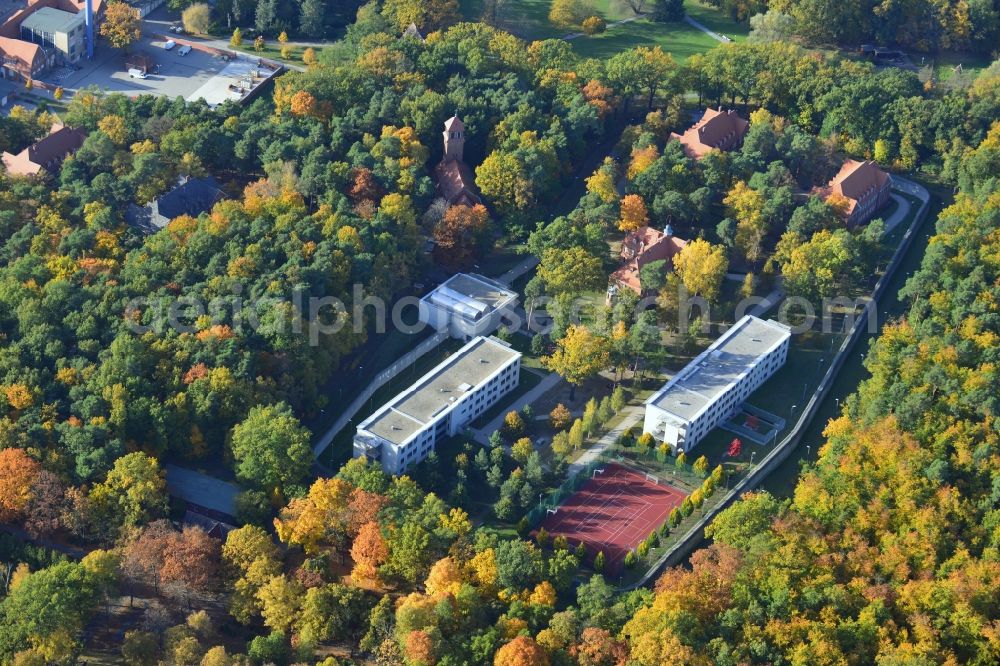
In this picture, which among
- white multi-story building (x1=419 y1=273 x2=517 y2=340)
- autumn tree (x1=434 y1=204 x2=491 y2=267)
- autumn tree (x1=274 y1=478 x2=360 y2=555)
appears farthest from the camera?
autumn tree (x1=434 y1=204 x2=491 y2=267)

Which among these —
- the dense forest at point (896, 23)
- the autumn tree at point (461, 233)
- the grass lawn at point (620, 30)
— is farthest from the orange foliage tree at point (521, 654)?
the dense forest at point (896, 23)

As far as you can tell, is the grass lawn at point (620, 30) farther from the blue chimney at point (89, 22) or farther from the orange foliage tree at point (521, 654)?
the orange foliage tree at point (521, 654)

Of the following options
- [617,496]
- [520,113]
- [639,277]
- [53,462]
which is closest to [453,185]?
[520,113]

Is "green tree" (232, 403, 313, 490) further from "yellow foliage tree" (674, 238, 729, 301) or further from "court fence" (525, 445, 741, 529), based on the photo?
"yellow foliage tree" (674, 238, 729, 301)

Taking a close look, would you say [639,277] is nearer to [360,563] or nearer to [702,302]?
[702,302]

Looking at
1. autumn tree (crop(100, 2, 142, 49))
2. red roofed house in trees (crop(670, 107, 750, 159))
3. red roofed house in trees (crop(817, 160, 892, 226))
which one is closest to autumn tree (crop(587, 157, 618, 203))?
red roofed house in trees (crop(670, 107, 750, 159))

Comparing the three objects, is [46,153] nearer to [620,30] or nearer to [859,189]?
[620,30]
